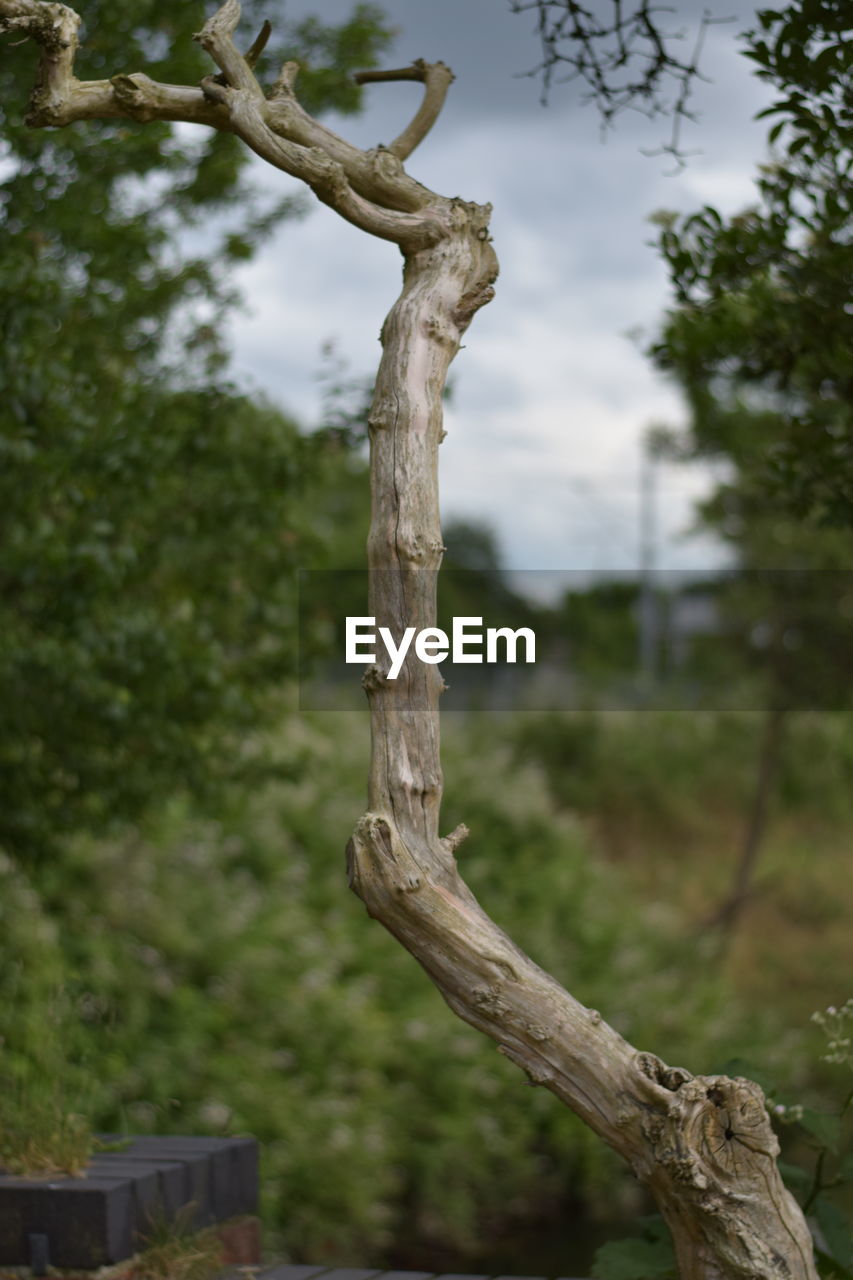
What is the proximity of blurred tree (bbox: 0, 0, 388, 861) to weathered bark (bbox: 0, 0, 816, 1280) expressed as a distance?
6.05ft

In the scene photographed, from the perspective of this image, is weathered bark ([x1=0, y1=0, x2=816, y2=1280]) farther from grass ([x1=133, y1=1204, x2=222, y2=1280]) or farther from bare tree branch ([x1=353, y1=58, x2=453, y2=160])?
grass ([x1=133, y1=1204, x2=222, y2=1280])

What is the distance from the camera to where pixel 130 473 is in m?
5.17

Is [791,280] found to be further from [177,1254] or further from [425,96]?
[177,1254]

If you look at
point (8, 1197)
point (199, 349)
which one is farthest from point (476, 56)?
point (8, 1197)

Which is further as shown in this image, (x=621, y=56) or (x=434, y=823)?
(x=621, y=56)

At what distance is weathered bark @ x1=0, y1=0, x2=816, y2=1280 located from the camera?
254 centimetres

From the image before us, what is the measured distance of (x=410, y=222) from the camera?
120 inches

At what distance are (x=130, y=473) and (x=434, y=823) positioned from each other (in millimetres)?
2882

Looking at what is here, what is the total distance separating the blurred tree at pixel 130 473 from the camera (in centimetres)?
489

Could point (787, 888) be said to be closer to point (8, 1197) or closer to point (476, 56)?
point (476, 56)

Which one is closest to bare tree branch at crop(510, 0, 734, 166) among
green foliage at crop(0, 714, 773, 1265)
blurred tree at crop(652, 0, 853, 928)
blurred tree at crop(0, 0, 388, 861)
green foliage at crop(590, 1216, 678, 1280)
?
blurred tree at crop(652, 0, 853, 928)

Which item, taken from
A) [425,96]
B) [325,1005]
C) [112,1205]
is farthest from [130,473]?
[325,1005]

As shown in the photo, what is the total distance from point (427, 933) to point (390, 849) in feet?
0.56

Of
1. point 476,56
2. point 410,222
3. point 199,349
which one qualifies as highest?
point 476,56
